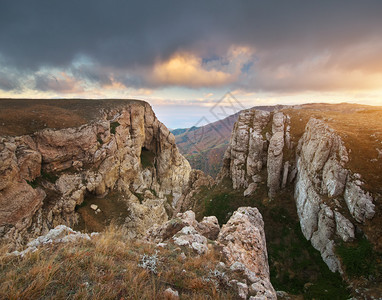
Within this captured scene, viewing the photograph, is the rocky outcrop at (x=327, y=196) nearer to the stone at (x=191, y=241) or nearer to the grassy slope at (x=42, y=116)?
the stone at (x=191, y=241)

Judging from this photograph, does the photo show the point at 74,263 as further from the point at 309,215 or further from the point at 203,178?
the point at 203,178

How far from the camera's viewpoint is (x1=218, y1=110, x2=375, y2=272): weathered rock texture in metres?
11.8

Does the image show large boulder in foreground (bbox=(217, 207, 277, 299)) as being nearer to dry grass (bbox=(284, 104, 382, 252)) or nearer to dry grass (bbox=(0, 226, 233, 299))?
dry grass (bbox=(0, 226, 233, 299))

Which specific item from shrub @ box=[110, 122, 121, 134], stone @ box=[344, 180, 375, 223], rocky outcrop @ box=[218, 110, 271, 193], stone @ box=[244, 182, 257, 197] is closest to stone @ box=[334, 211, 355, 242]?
stone @ box=[344, 180, 375, 223]

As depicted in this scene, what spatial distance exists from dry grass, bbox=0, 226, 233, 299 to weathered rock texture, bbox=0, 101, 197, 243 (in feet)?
60.6

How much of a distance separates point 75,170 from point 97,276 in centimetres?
2635

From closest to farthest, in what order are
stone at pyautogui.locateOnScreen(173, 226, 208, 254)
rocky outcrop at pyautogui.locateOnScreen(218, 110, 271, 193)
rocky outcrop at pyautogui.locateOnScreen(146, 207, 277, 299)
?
rocky outcrop at pyautogui.locateOnScreen(146, 207, 277, 299) → stone at pyautogui.locateOnScreen(173, 226, 208, 254) → rocky outcrop at pyautogui.locateOnScreen(218, 110, 271, 193)

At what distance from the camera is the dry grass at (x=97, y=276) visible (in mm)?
3615

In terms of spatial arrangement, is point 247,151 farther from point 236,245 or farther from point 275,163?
point 236,245

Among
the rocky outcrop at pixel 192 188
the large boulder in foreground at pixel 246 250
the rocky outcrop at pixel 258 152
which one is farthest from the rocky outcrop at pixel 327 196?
the rocky outcrop at pixel 192 188

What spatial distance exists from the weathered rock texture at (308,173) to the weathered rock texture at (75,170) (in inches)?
541

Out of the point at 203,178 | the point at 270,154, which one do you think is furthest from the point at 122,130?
the point at 270,154

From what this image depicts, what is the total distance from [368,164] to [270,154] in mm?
9600

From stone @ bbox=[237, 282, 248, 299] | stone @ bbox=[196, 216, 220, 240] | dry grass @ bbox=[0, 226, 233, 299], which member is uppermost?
dry grass @ bbox=[0, 226, 233, 299]
